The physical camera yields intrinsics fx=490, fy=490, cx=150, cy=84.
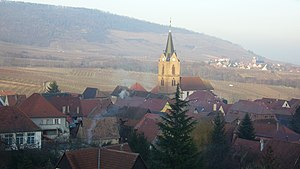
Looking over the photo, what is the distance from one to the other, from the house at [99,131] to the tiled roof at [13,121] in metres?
4.30

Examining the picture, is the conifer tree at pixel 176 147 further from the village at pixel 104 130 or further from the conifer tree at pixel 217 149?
the conifer tree at pixel 217 149

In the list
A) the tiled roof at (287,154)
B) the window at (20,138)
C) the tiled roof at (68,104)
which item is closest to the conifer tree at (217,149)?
the tiled roof at (287,154)

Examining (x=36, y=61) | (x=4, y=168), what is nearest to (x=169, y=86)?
(x=36, y=61)

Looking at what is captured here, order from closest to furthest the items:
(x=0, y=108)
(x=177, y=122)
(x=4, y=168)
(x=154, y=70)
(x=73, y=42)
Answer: (x=177, y=122) < (x=4, y=168) < (x=0, y=108) < (x=154, y=70) < (x=73, y=42)

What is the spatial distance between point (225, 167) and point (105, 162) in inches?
385

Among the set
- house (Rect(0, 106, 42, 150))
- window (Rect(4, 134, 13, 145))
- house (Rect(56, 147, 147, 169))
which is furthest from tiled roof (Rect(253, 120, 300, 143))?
window (Rect(4, 134, 13, 145))

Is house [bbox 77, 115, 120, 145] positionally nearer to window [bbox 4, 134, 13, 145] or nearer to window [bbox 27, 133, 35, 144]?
window [bbox 27, 133, 35, 144]

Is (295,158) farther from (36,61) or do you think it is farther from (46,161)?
(36,61)

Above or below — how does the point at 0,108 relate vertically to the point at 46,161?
above

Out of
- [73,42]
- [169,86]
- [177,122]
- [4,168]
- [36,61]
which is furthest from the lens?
[73,42]

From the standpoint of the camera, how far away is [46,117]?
36.9 meters

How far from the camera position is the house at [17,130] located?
28.5 m

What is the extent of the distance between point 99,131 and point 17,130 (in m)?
6.68

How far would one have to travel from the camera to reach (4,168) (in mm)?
23219
